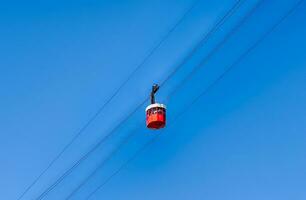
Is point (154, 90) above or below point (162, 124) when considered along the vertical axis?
above

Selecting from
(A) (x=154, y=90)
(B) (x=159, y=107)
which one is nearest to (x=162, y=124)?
(B) (x=159, y=107)

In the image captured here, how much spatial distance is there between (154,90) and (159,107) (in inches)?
26.4

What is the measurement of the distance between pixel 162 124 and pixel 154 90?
0.80 metres

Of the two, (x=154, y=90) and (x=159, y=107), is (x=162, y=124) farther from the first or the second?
(x=154, y=90)

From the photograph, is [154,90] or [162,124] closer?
[162,124]

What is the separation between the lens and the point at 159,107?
6.42m

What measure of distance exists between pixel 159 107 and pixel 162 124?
236 millimetres

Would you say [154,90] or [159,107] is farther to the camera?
[154,90]

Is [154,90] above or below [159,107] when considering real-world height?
above

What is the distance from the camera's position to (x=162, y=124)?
6.40 metres
